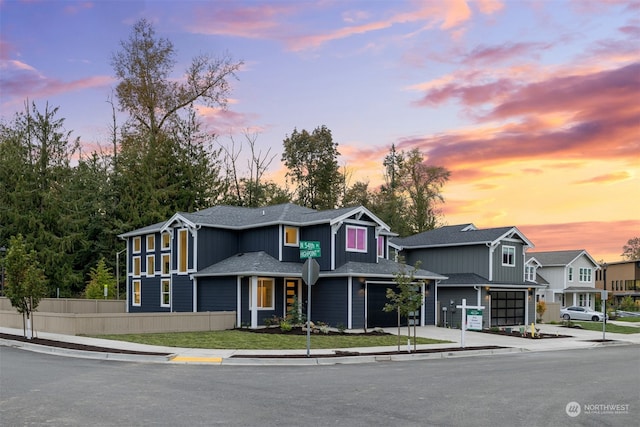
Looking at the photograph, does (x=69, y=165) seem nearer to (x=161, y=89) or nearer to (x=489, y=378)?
(x=161, y=89)

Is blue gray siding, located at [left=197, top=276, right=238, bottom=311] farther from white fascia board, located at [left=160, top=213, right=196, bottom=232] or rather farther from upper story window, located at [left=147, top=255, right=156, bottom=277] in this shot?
upper story window, located at [left=147, top=255, right=156, bottom=277]

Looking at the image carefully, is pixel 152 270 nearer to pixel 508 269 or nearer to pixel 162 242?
pixel 162 242

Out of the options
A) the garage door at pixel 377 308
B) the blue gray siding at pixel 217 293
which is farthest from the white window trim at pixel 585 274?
the blue gray siding at pixel 217 293

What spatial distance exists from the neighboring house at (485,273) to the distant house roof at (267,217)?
21.5 feet

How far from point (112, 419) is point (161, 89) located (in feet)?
199

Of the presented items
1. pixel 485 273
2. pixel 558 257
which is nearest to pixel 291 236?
pixel 485 273

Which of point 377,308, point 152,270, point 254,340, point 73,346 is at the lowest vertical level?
point 254,340

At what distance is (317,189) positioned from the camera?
79.4 metres

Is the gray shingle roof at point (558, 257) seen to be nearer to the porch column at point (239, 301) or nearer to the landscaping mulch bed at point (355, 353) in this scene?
the porch column at point (239, 301)

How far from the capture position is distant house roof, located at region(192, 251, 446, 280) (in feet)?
116

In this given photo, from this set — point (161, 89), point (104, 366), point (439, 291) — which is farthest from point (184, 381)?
point (161, 89)

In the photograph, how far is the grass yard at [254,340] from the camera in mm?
25703

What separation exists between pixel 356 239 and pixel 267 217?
6036mm

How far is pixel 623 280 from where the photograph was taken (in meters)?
94.5
